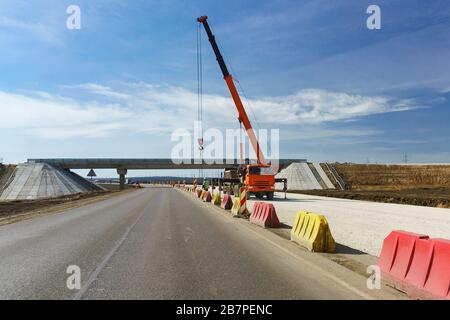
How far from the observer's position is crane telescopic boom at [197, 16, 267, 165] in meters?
37.2

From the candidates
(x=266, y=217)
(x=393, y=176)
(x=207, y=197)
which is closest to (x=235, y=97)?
(x=207, y=197)

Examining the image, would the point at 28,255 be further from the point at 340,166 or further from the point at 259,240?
the point at 340,166

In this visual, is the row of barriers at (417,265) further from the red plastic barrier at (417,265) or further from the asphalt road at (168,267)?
the asphalt road at (168,267)

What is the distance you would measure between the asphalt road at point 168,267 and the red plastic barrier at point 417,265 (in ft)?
1.46

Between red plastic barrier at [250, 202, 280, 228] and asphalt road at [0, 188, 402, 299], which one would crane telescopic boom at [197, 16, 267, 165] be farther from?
asphalt road at [0, 188, 402, 299]

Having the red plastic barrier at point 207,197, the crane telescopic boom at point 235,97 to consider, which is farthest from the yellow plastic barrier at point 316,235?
the crane telescopic boom at point 235,97

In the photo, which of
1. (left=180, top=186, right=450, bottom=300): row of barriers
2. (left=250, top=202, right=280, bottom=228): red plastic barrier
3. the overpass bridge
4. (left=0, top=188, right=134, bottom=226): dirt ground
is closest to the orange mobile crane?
(left=0, top=188, right=134, bottom=226): dirt ground

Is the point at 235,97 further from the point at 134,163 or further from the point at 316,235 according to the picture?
the point at 134,163

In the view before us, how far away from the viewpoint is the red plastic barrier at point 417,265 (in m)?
5.84

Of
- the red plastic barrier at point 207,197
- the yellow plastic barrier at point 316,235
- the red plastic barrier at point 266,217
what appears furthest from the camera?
the red plastic barrier at point 207,197

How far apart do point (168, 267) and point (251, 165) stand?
1067 inches
